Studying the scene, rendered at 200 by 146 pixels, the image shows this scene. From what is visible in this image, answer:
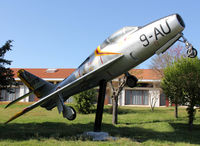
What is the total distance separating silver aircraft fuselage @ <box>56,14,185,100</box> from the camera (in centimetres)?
739

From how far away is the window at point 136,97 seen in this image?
33938 mm

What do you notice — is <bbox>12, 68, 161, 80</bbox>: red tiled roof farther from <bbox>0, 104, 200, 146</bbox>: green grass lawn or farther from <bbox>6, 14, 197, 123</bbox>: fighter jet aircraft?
<bbox>6, 14, 197, 123</bbox>: fighter jet aircraft

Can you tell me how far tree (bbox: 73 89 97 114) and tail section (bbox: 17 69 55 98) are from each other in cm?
1235

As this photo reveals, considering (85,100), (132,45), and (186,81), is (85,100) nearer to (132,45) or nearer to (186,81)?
(186,81)

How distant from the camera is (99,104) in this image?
32.7 feet

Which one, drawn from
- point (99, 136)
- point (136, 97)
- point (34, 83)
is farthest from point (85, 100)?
point (99, 136)

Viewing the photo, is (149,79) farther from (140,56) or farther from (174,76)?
(140,56)

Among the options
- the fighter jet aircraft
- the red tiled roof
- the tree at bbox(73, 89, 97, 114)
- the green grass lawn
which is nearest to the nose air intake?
the fighter jet aircraft

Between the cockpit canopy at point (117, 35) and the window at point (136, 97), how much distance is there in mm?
26082

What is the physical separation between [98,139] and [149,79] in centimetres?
2592

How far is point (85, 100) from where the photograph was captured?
23.5 metres

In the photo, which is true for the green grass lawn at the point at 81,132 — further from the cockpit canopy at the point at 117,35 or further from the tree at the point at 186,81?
the cockpit canopy at the point at 117,35

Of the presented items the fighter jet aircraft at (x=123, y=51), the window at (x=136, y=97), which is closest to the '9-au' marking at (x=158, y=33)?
the fighter jet aircraft at (x=123, y=51)

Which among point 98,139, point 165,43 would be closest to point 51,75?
point 98,139
